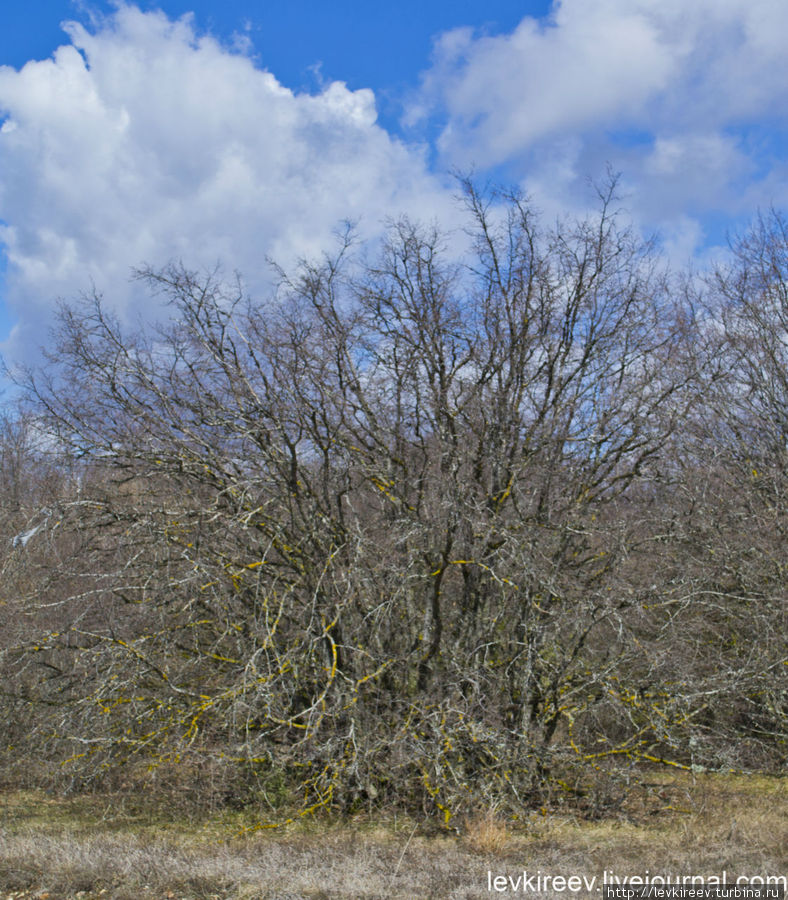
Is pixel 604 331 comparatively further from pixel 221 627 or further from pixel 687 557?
pixel 221 627

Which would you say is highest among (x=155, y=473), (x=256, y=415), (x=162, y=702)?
(x=256, y=415)

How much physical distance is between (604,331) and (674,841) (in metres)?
5.70

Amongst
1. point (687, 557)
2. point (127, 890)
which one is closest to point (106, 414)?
point (127, 890)

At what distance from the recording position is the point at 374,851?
22.0 ft

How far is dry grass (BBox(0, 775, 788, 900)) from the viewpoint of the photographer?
18.6 feet

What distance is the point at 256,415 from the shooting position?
903 cm

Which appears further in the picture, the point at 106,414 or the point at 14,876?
the point at 106,414

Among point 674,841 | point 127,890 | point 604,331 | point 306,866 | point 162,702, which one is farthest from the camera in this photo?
point 604,331

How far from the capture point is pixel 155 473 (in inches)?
343

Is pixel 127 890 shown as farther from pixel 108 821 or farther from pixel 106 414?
pixel 106 414

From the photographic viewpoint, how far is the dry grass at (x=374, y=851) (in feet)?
18.6

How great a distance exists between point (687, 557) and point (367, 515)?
13.0 feet

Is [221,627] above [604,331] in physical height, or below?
below

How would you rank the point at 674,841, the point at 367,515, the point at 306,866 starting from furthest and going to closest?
the point at 367,515, the point at 674,841, the point at 306,866
